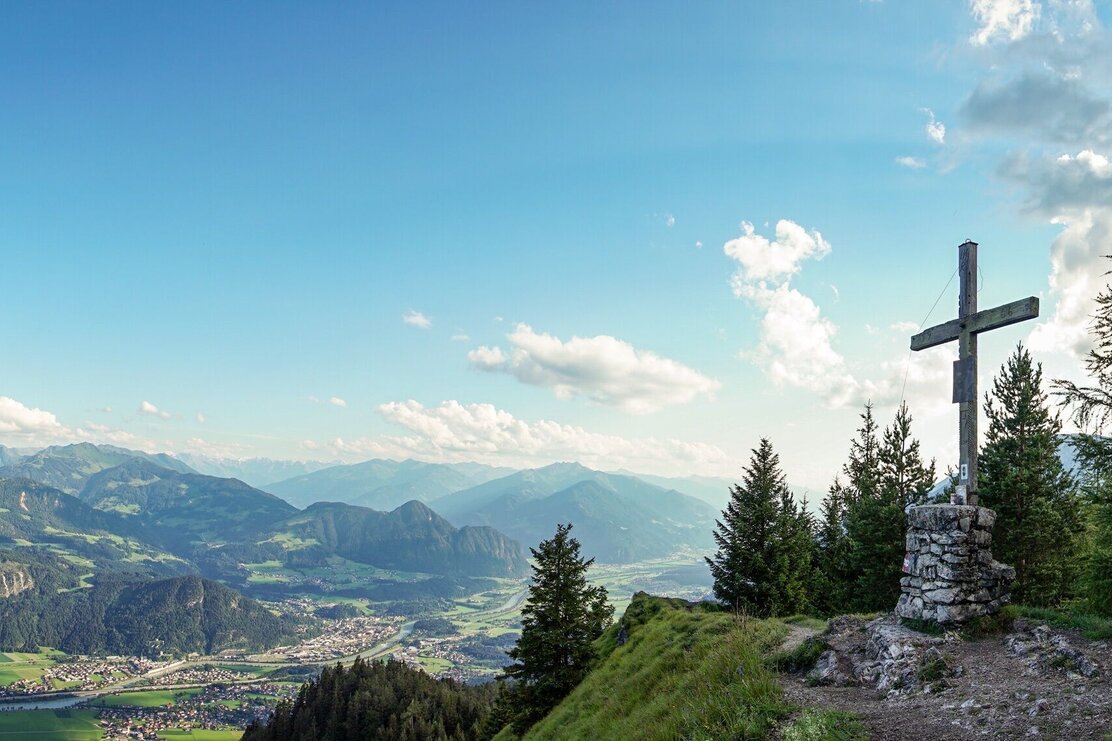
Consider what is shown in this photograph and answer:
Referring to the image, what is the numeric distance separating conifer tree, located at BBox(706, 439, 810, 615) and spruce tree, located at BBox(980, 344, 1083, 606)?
10.1 m

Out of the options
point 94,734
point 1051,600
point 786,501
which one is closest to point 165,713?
point 94,734

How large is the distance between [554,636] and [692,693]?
15729mm

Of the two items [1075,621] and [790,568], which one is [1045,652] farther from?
[790,568]

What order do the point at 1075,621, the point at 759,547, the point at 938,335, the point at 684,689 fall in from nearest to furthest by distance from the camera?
1. the point at 1075,621
2. the point at 684,689
3. the point at 938,335
4. the point at 759,547

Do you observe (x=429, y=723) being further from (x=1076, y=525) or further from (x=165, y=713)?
(x=165, y=713)

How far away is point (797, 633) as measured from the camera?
16.4 metres

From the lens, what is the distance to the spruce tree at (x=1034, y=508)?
28.4 metres

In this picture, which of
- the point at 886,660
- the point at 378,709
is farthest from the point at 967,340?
the point at 378,709

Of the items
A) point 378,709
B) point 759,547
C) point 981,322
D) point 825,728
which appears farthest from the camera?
point 378,709

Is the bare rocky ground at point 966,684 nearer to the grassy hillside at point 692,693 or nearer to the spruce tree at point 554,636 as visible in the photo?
the grassy hillside at point 692,693

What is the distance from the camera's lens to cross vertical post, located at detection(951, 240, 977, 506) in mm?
14336

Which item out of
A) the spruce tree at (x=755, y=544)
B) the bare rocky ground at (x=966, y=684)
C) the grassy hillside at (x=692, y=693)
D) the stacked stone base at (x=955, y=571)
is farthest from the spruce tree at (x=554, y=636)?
the stacked stone base at (x=955, y=571)

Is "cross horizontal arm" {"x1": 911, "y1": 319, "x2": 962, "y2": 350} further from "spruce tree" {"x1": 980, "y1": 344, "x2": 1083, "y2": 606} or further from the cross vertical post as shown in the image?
"spruce tree" {"x1": 980, "y1": 344, "x2": 1083, "y2": 606}

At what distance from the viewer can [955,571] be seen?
12.8m
